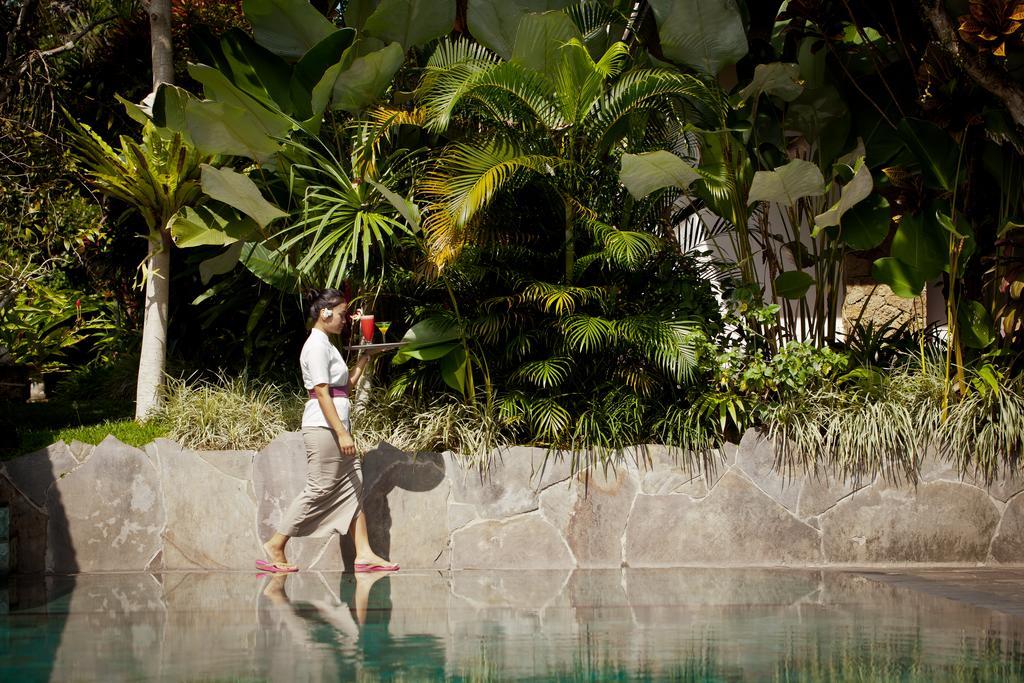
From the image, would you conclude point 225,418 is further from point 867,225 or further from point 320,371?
point 867,225

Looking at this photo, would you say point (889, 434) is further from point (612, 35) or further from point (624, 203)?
point (612, 35)

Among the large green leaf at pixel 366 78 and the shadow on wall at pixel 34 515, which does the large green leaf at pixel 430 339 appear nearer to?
the large green leaf at pixel 366 78

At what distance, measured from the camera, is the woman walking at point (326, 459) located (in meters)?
7.41

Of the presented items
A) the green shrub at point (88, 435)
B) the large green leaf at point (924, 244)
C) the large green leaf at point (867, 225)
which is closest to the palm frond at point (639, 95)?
the large green leaf at point (867, 225)

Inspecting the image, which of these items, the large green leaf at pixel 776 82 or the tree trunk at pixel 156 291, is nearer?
the large green leaf at pixel 776 82

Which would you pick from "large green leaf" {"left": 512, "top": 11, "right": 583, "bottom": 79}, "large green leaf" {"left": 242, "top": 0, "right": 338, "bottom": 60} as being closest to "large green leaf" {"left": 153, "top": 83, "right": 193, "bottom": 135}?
"large green leaf" {"left": 242, "top": 0, "right": 338, "bottom": 60}

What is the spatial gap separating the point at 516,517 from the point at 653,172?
2620 mm

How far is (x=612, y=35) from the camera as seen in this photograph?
9617mm

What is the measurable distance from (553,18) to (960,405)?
399cm

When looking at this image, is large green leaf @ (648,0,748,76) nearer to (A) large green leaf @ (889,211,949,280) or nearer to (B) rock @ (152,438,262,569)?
(A) large green leaf @ (889,211,949,280)

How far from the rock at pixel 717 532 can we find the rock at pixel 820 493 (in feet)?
0.39

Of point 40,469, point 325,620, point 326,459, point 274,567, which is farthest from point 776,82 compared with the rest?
point 40,469

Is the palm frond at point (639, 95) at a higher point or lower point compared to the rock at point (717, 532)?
higher

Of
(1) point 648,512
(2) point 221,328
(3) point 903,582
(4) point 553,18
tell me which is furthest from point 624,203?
(2) point 221,328
